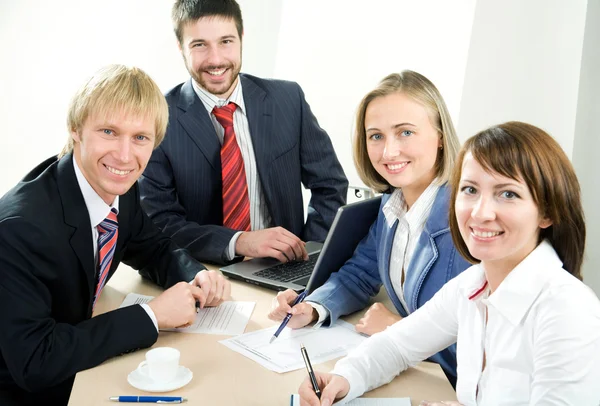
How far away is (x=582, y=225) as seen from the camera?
1191 millimetres

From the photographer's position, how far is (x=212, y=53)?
240cm

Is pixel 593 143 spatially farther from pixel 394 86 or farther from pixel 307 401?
pixel 307 401

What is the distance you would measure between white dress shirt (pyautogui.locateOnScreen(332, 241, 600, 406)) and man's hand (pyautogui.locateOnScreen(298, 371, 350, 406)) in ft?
0.07

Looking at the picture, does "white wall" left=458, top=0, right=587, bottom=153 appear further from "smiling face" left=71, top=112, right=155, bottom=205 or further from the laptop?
"smiling face" left=71, top=112, right=155, bottom=205

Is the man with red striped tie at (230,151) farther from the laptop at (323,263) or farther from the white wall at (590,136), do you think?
the white wall at (590,136)

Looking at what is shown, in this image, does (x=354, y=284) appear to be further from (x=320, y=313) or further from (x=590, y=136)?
(x=590, y=136)

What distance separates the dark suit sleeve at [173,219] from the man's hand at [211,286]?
0.34m

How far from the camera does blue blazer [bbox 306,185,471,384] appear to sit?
152cm

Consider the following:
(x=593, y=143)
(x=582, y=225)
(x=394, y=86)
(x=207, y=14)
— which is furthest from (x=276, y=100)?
(x=582, y=225)

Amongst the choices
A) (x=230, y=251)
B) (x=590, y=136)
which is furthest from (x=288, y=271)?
(x=590, y=136)

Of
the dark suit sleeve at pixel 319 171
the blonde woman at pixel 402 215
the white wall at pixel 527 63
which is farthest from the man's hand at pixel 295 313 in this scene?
the white wall at pixel 527 63

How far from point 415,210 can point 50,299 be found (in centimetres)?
90

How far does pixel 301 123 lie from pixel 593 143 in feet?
4.04

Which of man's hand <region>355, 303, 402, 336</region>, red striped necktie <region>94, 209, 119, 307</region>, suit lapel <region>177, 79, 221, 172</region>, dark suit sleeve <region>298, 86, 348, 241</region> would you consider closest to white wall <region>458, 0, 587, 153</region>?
dark suit sleeve <region>298, 86, 348, 241</region>
